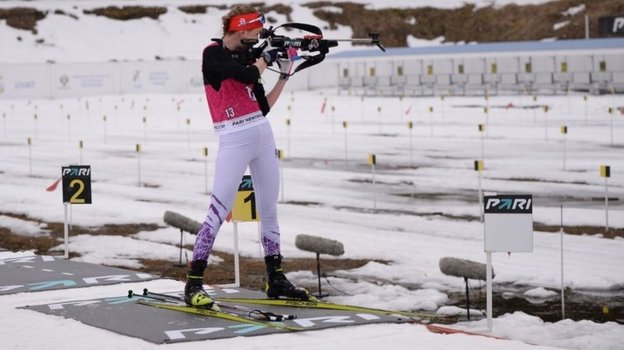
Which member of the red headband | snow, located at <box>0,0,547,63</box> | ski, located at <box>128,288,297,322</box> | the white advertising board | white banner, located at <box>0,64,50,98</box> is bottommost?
ski, located at <box>128,288,297,322</box>

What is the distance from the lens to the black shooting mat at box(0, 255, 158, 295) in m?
10.7

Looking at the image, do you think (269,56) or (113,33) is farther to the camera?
(113,33)

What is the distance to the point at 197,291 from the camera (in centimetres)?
908

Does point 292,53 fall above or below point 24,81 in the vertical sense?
below

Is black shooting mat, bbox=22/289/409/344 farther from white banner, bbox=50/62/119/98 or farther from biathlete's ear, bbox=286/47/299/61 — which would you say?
white banner, bbox=50/62/119/98

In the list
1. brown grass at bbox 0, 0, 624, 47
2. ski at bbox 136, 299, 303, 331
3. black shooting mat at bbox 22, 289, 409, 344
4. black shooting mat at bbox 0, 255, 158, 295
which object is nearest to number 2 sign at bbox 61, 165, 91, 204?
black shooting mat at bbox 0, 255, 158, 295

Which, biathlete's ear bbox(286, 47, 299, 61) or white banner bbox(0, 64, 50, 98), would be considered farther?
white banner bbox(0, 64, 50, 98)

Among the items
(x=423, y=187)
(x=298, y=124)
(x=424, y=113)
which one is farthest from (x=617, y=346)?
(x=424, y=113)

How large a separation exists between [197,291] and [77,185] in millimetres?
5567

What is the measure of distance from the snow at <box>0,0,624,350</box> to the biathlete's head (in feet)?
8.12

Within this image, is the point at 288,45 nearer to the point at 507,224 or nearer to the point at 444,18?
the point at 507,224

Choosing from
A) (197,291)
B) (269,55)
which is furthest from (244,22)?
(197,291)

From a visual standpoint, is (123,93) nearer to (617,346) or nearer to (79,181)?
(79,181)

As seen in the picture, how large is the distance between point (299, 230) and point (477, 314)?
22.1ft
